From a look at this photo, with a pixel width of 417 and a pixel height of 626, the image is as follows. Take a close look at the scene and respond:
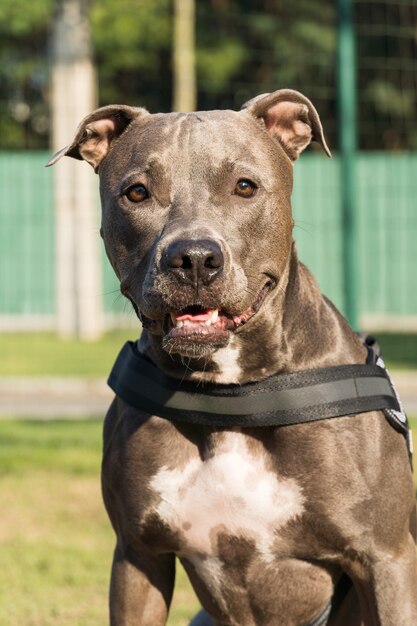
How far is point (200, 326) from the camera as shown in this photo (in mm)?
3344

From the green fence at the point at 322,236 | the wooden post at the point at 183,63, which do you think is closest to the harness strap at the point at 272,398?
the green fence at the point at 322,236

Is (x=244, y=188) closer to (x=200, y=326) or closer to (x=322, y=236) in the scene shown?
(x=200, y=326)

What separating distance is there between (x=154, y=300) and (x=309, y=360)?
57cm

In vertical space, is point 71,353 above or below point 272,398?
below

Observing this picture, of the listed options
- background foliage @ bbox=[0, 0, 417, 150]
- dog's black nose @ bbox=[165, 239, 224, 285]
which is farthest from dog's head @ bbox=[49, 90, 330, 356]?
background foliage @ bbox=[0, 0, 417, 150]

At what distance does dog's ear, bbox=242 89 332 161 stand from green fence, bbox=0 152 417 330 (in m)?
11.5

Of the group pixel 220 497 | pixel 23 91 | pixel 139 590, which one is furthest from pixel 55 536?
pixel 23 91

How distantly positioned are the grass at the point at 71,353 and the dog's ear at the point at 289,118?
852 centimetres

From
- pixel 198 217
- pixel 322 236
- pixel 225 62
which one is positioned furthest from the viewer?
pixel 225 62

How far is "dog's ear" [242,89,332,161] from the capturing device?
373 centimetres

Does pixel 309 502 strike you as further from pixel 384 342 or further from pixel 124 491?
pixel 384 342

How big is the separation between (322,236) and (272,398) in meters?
12.4

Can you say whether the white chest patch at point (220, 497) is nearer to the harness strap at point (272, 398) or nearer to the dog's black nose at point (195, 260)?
the harness strap at point (272, 398)

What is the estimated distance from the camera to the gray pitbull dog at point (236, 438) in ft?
11.1
